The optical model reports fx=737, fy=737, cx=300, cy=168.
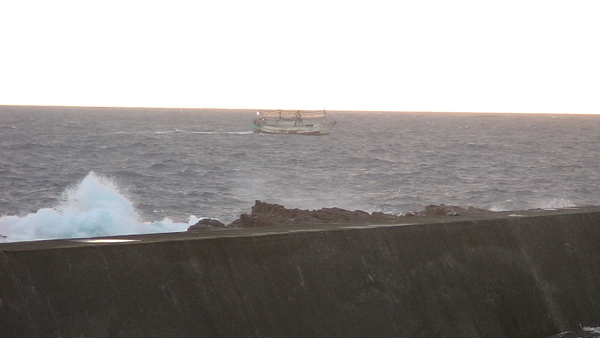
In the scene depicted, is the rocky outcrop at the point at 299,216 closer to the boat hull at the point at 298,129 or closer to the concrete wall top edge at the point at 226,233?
the concrete wall top edge at the point at 226,233

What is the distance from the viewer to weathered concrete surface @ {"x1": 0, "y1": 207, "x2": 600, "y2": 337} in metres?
3.81

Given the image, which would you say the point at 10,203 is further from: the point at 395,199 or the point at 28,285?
the point at 28,285

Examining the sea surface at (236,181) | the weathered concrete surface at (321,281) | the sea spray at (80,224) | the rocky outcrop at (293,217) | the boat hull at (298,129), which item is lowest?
the boat hull at (298,129)

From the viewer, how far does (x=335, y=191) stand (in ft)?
99.6

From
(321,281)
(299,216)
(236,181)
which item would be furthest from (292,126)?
(321,281)

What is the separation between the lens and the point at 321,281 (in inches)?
177

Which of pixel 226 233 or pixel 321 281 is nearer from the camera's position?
pixel 321 281

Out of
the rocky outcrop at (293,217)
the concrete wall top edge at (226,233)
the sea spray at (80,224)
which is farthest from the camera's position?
the sea spray at (80,224)

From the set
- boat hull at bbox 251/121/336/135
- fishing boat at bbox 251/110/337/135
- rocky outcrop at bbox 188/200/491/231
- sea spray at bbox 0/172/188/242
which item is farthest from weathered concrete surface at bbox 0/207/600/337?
fishing boat at bbox 251/110/337/135

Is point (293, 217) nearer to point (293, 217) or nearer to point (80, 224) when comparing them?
point (293, 217)

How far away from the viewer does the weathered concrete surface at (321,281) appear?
150 inches

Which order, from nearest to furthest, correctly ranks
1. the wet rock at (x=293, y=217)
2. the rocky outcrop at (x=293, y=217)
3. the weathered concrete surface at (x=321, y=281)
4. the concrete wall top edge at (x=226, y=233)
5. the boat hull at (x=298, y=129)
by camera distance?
the weathered concrete surface at (x=321, y=281), the concrete wall top edge at (x=226, y=233), the wet rock at (x=293, y=217), the rocky outcrop at (x=293, y=217), the boat hull at (x=298, y=129)

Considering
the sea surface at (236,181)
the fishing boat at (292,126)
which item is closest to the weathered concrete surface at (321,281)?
the sea surface at (236,181)

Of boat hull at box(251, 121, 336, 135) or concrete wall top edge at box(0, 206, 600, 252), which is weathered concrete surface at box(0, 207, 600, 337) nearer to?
concrete wall top edge at box(0, 206, 600, 252)
